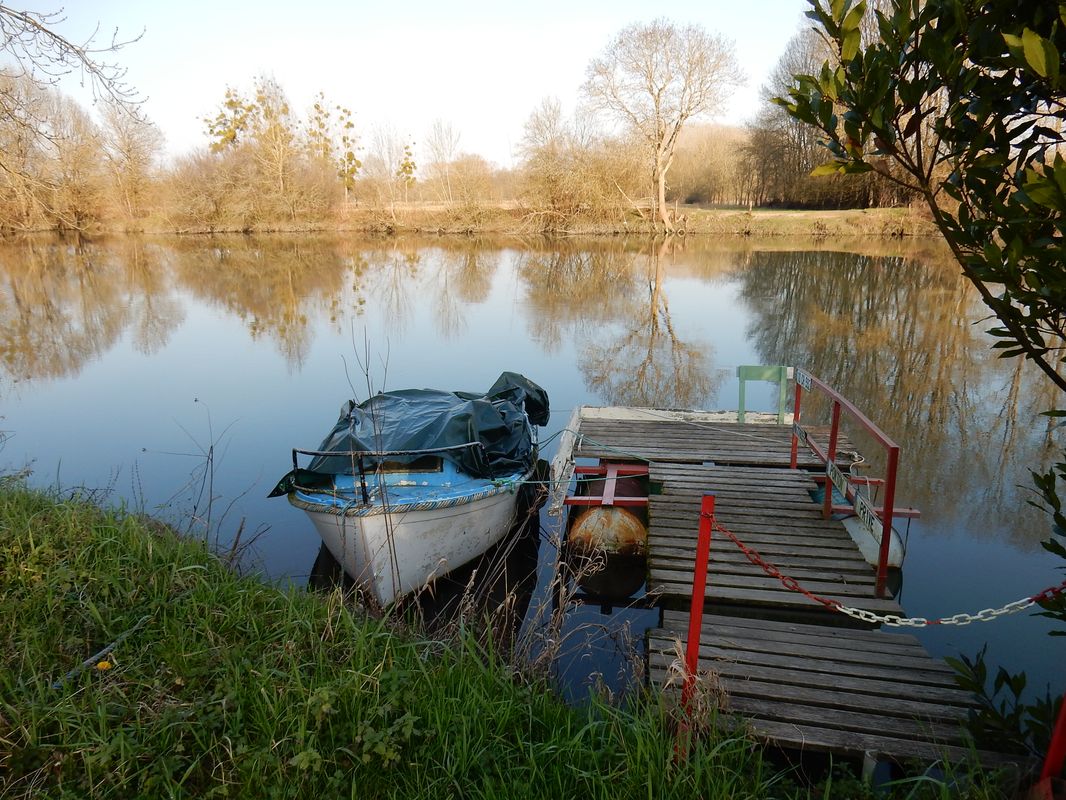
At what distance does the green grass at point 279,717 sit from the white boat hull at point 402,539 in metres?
1.34

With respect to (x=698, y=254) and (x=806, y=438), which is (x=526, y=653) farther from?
(x=698, y=254)

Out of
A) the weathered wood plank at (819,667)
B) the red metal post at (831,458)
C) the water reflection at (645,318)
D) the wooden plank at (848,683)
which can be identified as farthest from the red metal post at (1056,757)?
the water reflection at (645,318)

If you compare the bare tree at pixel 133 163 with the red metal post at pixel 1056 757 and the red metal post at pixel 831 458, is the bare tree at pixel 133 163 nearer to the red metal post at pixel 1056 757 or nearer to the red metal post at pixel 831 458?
the red metal post at pixel 831 458

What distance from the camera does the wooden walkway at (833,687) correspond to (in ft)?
11.2

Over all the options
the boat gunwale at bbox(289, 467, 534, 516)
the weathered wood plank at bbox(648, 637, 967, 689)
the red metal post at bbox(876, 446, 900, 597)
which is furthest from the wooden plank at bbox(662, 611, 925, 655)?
the boat gunwale at bbox(289, 467, 534, 516)

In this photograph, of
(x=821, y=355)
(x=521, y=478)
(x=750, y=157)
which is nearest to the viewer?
(x=521, y=478)

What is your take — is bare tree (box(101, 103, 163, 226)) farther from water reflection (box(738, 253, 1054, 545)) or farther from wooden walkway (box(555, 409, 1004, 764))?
water reflection (box(738, 253, 1054, 545))

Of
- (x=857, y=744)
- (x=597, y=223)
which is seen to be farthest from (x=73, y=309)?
(x=597, y=223)

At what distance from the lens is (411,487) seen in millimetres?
6133

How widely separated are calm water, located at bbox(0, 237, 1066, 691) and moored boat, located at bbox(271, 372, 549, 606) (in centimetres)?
87

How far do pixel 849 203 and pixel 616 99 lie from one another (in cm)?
1734

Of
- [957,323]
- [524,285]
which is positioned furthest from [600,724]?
[524,285]

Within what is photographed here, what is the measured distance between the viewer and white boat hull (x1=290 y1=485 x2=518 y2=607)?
5.55 metres

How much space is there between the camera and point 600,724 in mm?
3352
